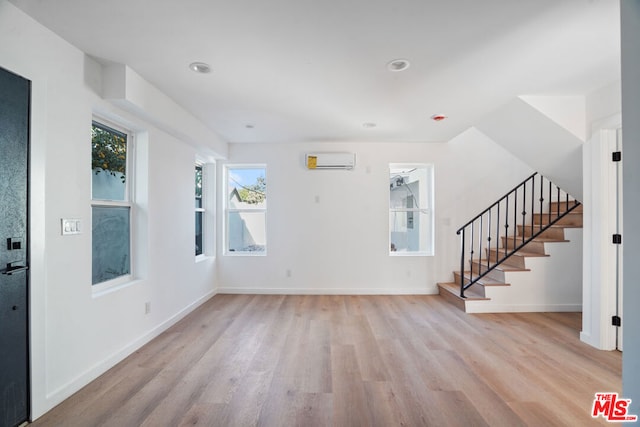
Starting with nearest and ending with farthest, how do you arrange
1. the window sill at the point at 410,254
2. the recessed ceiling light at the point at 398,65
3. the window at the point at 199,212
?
the recessed ceiling light at the point at 398,65, the window at the point at 199,212, the window sill at the point at 410,254

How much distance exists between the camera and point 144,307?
2811 millimetres

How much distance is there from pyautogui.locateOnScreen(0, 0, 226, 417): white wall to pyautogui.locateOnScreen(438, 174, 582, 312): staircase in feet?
12.6

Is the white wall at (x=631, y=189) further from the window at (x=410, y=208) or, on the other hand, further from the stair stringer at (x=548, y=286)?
the window at (x=410, y=208)

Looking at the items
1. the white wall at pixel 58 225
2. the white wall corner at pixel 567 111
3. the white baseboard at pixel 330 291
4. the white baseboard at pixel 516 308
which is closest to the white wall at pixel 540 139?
the white wall corner at pixel 567 111

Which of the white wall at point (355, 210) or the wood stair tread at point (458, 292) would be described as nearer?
the wood stair tread at point (458, 292)

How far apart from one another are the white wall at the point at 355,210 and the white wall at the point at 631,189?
134 inches

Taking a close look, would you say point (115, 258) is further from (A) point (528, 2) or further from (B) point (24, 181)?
(A) point (528, 2)

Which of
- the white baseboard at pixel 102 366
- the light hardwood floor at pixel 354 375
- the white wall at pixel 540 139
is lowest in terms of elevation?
the light hardwood floor at pixel 354 375

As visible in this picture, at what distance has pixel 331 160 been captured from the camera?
455cm

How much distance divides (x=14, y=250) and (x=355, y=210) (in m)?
3.85

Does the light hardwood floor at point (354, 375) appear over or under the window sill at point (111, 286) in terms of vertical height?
under

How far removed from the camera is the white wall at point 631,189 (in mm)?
1157

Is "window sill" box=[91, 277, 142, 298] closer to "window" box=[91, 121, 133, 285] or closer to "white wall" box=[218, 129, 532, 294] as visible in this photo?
"window" box=[91, 121, 133, 285]

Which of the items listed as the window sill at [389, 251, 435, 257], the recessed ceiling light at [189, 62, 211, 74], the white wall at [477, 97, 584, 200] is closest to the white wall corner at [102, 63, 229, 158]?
the recessed ceiling light at [189, 62, 211, 74]
